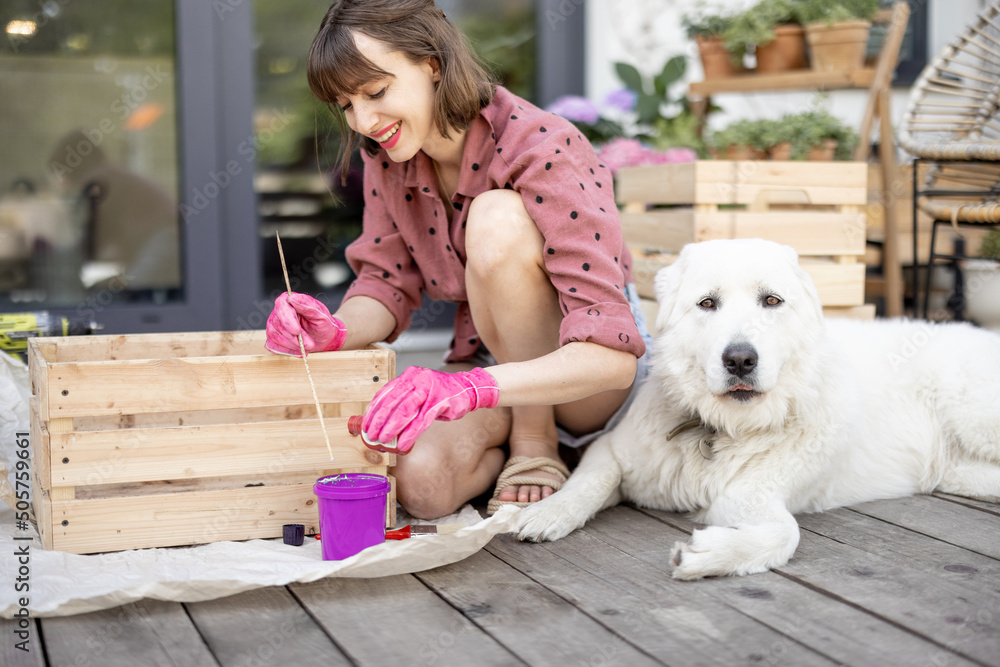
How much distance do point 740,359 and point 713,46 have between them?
2.62 meters

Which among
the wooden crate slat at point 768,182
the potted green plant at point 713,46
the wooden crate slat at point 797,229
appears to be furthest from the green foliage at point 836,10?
the wooden crate slat at point 797,229

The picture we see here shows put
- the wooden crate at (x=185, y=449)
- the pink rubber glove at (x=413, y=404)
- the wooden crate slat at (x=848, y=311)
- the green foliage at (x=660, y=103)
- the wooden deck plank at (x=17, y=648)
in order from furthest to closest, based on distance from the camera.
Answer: the green foliage at (x=660, y=103) < the wooden crate slat at (x=848, y=311) < the wooden crate at (x=185, y=449) < the pink rubber glove at (x=413, y=404) < the wooden deck plank at (x=17, y=648)

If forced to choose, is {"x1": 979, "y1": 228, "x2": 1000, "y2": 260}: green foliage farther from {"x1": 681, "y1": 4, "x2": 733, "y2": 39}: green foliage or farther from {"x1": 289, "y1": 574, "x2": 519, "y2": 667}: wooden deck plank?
{"x1": 289, "y1": 574, "x2": 519, "y2": 667}: wooden deck plank

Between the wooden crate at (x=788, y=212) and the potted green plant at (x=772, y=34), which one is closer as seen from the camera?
the wooden crate at (x=788, y=212)

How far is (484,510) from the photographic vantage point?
2.09 meters

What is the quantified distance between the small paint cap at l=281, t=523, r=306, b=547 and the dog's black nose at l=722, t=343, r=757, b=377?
936mm

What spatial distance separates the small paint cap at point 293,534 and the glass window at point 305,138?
2340 millimetres

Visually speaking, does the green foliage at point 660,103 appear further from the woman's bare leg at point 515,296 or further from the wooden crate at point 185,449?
the wooden crate at point 185,449

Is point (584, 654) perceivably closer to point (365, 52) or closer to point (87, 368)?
point (87, 368)

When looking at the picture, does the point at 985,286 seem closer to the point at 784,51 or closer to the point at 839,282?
the point at 839,282

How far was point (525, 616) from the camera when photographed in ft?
4.76

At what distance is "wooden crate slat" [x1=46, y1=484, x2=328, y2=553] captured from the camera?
1701 millimetres

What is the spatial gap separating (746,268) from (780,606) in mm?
703

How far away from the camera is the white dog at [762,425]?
1.77 meters
